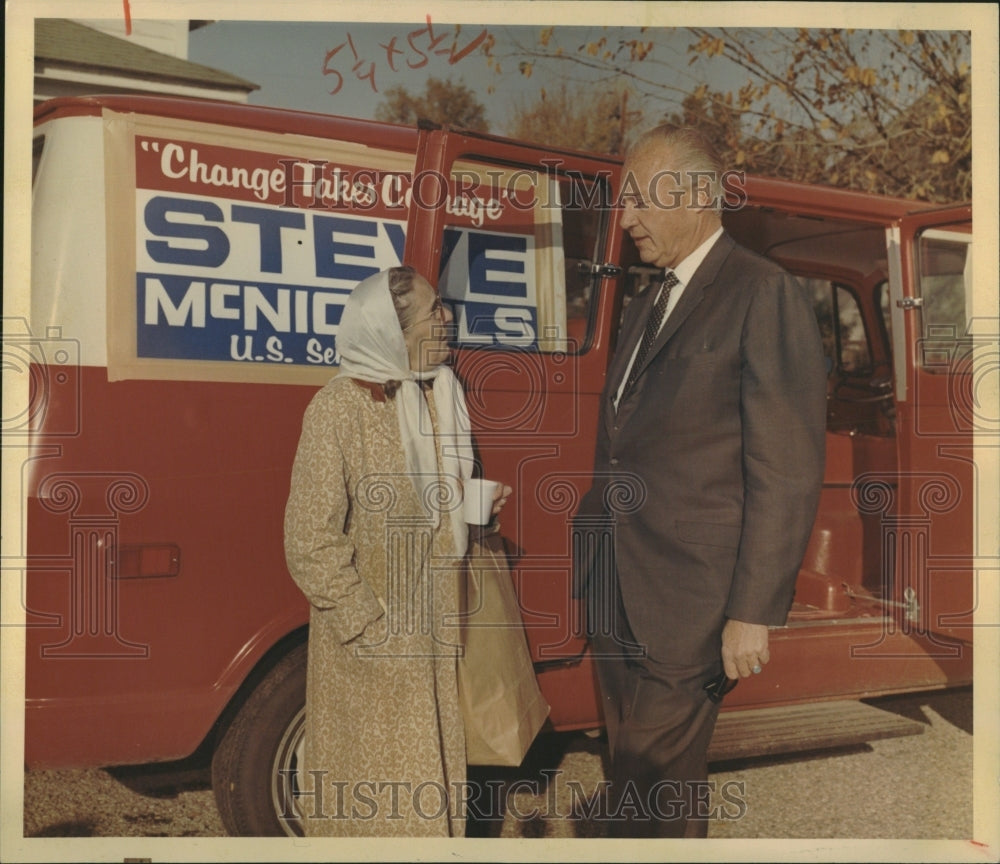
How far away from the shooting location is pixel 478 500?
9.86ft

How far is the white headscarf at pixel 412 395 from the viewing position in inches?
116

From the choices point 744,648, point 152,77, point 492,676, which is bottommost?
point 492,676

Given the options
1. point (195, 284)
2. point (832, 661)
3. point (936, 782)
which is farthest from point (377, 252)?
point (936, 782)

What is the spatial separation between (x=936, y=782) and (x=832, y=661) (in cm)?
62

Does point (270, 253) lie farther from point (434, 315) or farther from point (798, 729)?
point (798, 729)

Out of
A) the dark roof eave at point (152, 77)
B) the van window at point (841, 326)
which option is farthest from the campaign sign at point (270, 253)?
the van window at point (841, 326)

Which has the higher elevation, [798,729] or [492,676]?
[492,676]

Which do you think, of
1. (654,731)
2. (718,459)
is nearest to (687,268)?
(718,459)

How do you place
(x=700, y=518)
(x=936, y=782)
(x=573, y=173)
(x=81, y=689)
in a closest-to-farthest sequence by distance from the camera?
(x=700, y=518)
(x=81, y=689)
(x=573, y=173)
(x=936, y=782)

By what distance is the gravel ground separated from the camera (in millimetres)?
3773

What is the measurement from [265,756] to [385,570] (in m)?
0.81

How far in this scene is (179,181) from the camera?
10.6 feet

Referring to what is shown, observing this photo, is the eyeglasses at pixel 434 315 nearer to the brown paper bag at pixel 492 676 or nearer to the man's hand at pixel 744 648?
the brown paper bag at pixel 492 676

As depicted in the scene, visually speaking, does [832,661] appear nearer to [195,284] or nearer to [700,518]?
[700,518]
